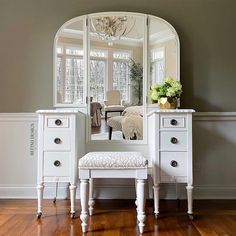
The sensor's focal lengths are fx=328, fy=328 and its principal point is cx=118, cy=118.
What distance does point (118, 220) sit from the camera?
2559mm

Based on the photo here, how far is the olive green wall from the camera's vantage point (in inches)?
126

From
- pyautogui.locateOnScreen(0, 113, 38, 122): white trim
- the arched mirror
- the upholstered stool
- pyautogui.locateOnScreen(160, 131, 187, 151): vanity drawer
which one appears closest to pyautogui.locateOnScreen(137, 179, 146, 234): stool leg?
the upholstered stool

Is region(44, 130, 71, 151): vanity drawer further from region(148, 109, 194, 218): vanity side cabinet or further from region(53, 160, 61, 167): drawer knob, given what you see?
region(148, 109, 194, 218): vanity side cabinet

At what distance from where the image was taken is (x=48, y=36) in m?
3.22

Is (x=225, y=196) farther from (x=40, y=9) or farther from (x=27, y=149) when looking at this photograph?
(x=40, y=9)

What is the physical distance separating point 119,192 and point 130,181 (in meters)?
0.15

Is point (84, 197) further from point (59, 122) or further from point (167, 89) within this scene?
point (167, 89)

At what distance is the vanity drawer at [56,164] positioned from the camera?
2670 millimetres

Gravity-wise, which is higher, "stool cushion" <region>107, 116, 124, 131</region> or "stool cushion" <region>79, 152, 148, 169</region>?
"stool cushion" <region>107, 116, 124, 131</region>

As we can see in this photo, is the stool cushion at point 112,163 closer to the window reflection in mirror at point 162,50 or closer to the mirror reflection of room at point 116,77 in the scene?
the mirror reflection of room at point 116,77

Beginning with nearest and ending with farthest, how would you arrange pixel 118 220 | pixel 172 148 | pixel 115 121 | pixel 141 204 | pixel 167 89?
pixel 141 204 → pixel 118 220 → pixel 172 148 → pixel 167 89 → pixel 115 121

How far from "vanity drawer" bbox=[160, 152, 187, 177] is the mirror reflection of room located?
546 millimetres

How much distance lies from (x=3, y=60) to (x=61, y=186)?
136cm

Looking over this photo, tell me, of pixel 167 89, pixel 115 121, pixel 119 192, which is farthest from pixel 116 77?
pixel 119 192
